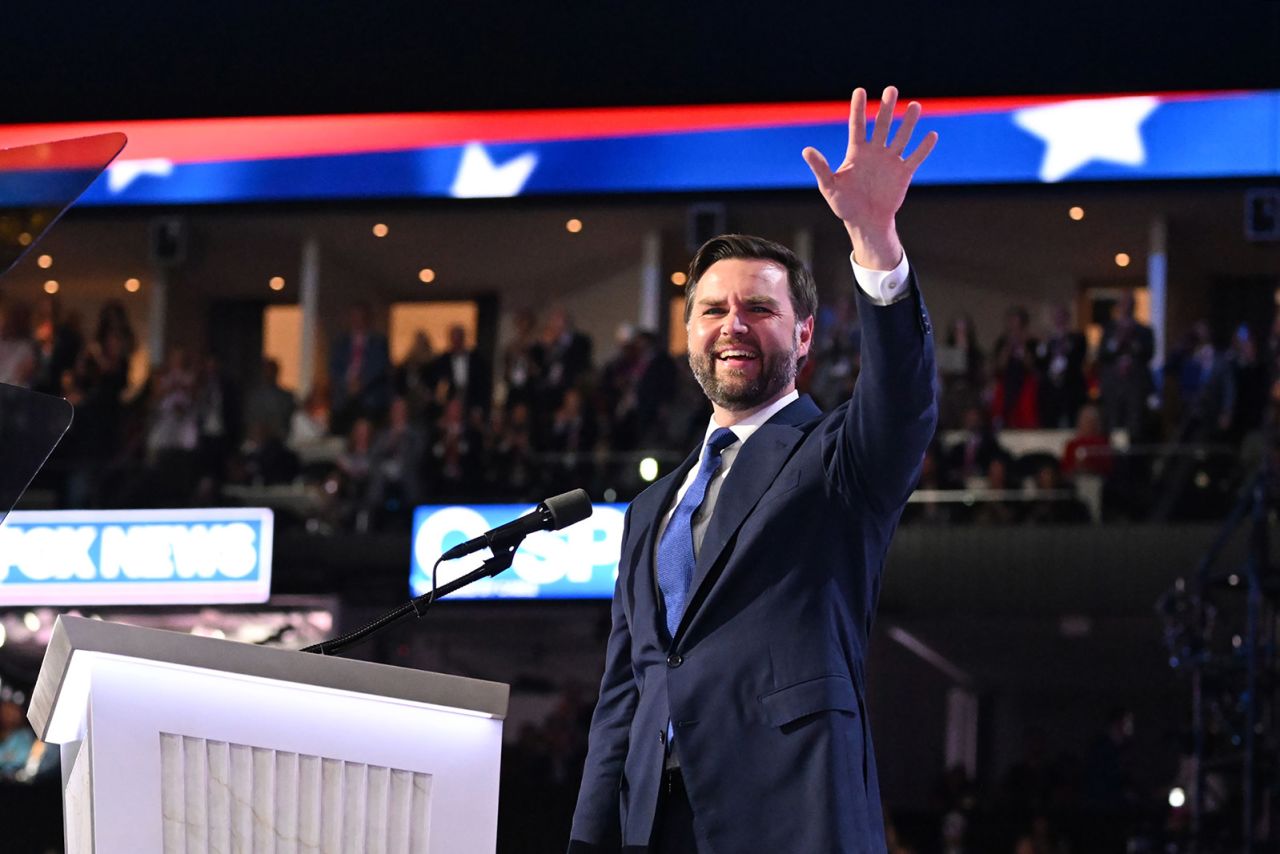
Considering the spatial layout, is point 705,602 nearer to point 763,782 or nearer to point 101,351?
point 763,782

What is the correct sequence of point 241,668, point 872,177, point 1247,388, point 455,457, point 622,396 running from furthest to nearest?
point 622,396, point 455,457, point 1247,388, point 872,177, point 241,668

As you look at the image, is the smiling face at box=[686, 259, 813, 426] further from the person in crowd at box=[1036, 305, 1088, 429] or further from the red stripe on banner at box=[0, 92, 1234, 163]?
the person in crowd at box=[1036, 305, 1088, 429]

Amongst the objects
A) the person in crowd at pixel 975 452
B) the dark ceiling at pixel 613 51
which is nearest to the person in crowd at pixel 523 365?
the person in crowd at pixel 975 452

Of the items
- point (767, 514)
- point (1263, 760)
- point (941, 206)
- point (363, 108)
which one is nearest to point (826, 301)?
point (941, 206)

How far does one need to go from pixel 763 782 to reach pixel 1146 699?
11.1m

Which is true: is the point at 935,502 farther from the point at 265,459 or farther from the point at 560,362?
the point at 265,459

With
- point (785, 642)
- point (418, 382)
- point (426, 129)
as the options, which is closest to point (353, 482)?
point (418, 382)

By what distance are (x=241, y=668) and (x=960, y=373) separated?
9.00 m

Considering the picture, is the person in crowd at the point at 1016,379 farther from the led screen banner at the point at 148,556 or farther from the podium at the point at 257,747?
the podium at the point at 257,747

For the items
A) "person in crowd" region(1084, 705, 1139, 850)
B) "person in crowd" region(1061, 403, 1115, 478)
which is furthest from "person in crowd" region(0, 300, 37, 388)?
"person in crowd" region(1084, 705, 1139, 850)

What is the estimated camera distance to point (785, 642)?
2.05 metres

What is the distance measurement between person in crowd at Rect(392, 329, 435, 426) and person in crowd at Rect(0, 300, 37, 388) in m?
2.30

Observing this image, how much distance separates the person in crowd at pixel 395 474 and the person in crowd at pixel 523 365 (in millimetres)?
686

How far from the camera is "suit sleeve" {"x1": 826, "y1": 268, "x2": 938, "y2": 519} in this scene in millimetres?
1994
